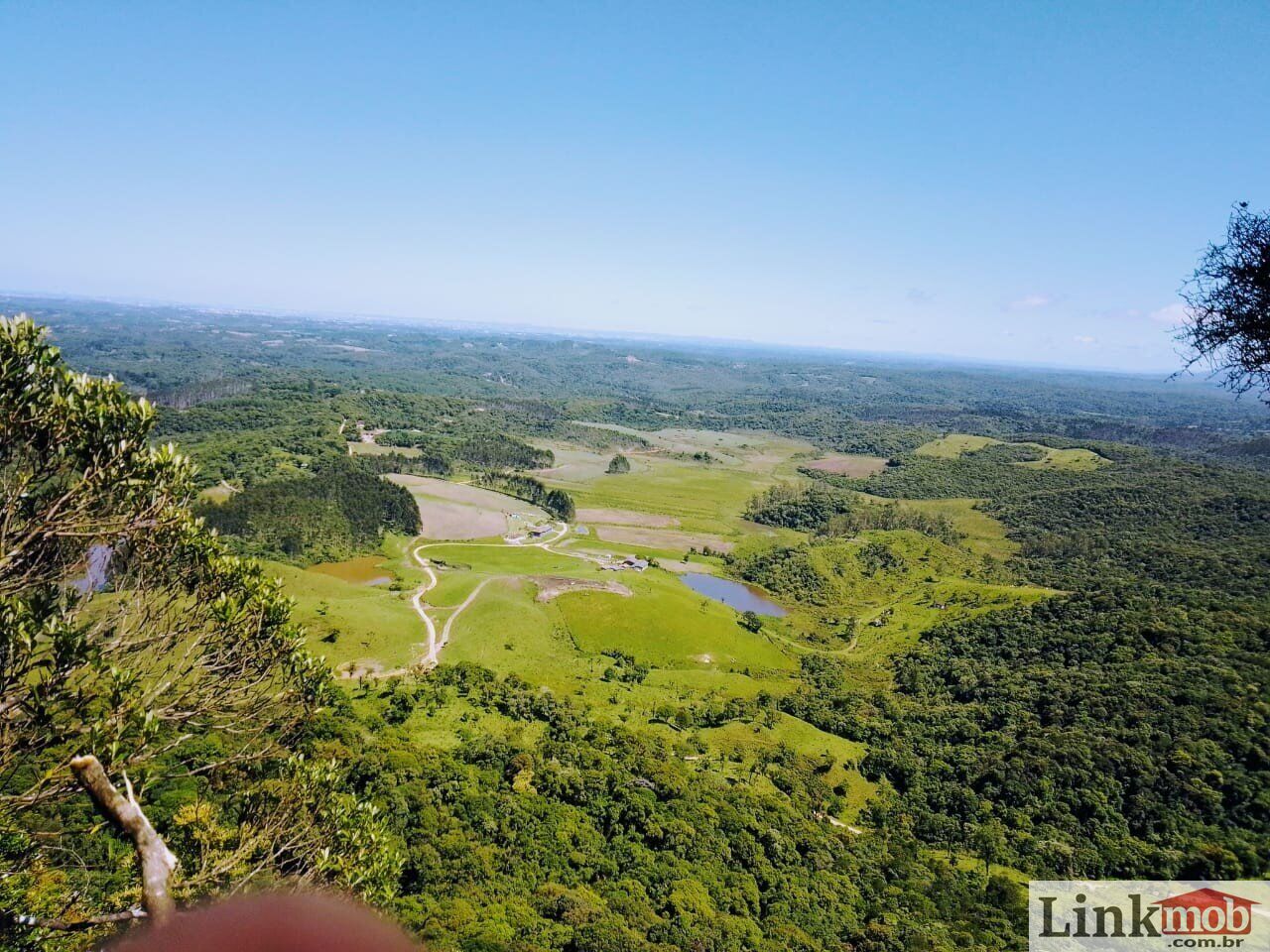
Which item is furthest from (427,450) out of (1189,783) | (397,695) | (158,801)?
(1189,783)

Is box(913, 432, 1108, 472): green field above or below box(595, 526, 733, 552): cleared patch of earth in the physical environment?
above

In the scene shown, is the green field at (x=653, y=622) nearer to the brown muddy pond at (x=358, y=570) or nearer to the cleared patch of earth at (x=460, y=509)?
the brown muddy pond at (x=358, y=570)

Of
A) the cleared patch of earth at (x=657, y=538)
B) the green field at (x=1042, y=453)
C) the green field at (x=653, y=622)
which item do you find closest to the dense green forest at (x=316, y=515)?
the green field at (x=653, y=622)

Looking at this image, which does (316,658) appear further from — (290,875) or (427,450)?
(427,450)

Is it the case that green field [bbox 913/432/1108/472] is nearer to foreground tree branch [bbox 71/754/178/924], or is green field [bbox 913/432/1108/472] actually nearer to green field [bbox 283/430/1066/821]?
green field [bbox 283/430/1066/821]

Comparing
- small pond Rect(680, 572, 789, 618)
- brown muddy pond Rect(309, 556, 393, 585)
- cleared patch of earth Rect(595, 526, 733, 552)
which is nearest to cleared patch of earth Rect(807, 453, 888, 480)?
cleared patch of earth Rect(595, 526, 733, 552)

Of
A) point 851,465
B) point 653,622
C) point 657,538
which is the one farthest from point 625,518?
point 851,465
